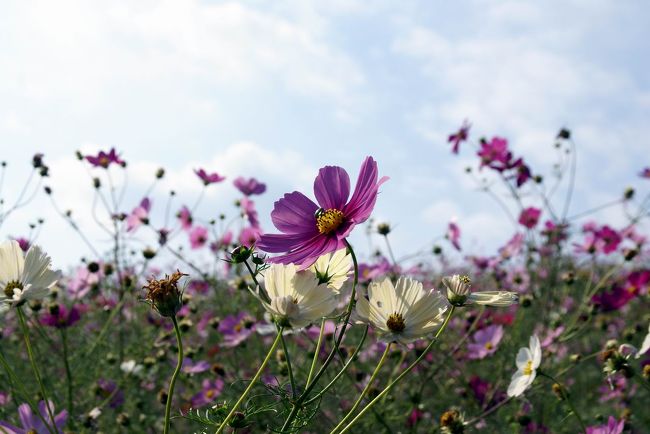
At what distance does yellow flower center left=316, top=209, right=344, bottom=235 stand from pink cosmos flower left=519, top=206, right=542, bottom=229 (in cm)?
194

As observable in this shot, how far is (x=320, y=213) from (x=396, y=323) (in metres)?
0.17

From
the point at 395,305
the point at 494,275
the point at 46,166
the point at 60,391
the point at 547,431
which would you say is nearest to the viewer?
the point at 395,305

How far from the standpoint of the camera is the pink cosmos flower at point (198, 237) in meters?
3.13

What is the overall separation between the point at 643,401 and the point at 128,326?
2.12 metres

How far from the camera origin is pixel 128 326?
279 cm

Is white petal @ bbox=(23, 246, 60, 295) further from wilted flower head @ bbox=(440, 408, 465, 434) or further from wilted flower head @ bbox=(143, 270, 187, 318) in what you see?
wilted flower head @ bbox=(440, 408, 465, 434)

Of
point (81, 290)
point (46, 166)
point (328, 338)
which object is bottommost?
point (328, 338)

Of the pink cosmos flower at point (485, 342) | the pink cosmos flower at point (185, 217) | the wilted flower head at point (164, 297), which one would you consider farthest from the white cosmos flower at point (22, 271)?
the pink cosmos flower at point (185, 217)

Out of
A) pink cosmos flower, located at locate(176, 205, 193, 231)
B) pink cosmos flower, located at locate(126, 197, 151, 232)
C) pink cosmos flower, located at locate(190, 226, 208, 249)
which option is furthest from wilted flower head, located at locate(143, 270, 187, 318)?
pink cosmos flower, located at locate(190, 226, 208, 249)

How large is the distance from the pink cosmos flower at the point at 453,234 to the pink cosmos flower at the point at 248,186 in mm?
756

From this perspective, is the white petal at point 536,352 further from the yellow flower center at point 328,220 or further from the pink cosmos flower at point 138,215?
the pink cosmos flower at point 138,215

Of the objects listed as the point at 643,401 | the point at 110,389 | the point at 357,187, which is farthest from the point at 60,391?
the point at 643,401

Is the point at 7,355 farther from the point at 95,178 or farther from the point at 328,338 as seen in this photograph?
the point at 328,338

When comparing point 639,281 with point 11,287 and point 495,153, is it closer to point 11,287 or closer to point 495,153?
point 495,153
